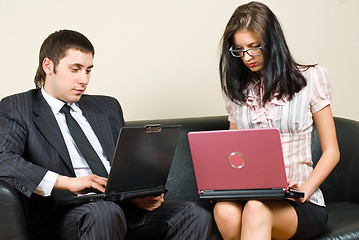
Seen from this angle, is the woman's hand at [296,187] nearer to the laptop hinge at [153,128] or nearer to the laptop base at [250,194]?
the laptop base at [250,194]

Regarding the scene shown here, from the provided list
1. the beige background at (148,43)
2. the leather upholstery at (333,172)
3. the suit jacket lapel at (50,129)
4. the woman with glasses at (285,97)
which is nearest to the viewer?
the suit jacket lapel at (50,129)

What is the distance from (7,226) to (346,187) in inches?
61.1

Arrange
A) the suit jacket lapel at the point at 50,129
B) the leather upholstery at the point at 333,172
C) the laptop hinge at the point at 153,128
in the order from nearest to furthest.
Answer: the laptop hinge at the point at 153,128 < the suit jacket lapel at the point at 50,129 < the leather upholstery at the point at 333,172

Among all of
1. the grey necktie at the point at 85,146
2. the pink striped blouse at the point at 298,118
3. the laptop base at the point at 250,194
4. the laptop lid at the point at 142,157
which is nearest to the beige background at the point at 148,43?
the grey necktie at the point at 85,146

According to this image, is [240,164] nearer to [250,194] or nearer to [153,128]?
[250,194]

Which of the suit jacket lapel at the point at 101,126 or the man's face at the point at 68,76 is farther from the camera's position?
the suit jacket lapel at the point at 101,126

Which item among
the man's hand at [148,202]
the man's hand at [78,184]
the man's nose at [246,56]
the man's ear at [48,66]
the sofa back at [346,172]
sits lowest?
the sofa back at [346,172]

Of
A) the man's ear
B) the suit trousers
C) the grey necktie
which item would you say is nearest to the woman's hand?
the suit trousers

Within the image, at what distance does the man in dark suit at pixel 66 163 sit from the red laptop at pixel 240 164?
0.19m

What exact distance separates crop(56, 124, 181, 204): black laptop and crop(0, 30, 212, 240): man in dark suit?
56 mm

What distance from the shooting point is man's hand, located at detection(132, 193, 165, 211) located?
79.7 inches

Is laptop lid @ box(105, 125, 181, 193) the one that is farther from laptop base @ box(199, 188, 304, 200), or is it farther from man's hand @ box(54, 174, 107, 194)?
laptop base @ box(199, 188, 304, 200)

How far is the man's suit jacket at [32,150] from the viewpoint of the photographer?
178 centimetres

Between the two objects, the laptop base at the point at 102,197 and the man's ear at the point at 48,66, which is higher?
the man's ear at the point at 48,66
